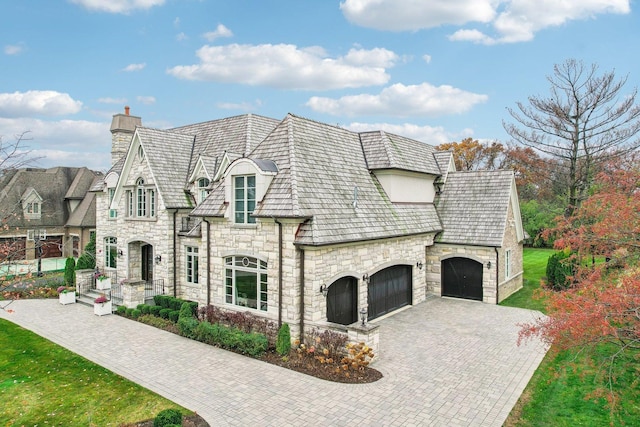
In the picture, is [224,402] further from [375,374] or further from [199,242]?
[199,242]

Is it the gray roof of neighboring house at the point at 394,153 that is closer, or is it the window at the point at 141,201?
the gray roof of neighboring house at the point at 394,153

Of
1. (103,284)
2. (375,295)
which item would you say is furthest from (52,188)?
(375,295)

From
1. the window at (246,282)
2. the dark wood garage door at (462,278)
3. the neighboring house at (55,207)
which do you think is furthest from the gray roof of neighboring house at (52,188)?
the dark wood garage door at (462,278)

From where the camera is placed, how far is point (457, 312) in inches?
716

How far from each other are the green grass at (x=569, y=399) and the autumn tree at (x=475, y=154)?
36.6 meters

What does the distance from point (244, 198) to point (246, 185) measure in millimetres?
474

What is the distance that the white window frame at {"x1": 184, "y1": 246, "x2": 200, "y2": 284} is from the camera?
19020mm

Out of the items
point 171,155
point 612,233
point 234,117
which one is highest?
point 234,117

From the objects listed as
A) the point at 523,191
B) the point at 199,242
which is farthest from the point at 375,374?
the point at 523,191

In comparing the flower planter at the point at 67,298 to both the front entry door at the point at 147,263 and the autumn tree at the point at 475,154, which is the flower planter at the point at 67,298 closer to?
the front entry door at the point at 147,263

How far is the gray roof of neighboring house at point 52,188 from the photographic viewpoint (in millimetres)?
33875

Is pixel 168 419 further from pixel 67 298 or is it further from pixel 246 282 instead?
pixel 67 298

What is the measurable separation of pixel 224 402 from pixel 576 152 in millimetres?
25985

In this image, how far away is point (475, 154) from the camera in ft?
156
